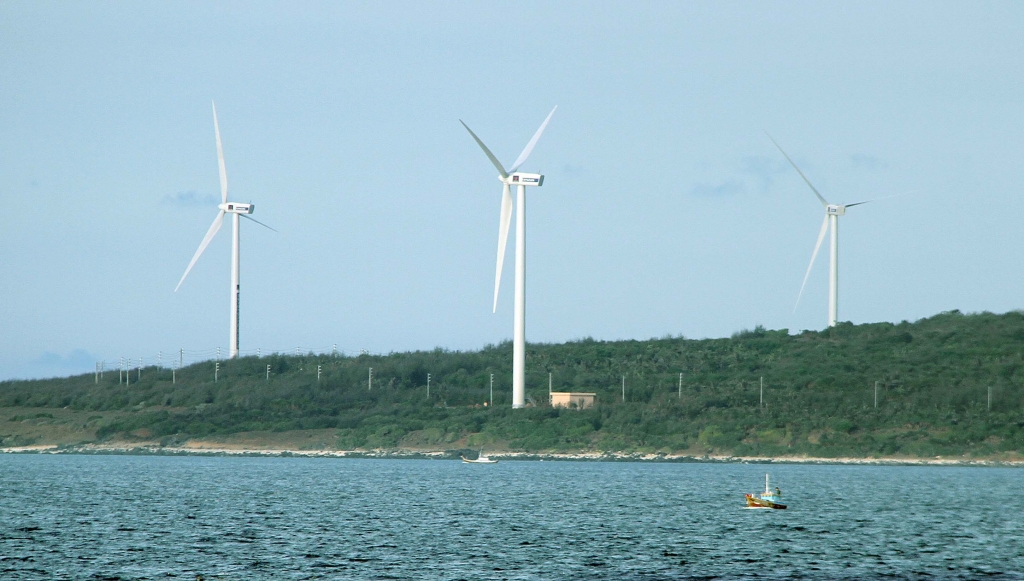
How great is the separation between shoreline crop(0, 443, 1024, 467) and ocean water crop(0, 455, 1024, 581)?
29.8 feet

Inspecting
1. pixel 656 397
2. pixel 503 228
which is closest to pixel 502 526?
pixel 503 228

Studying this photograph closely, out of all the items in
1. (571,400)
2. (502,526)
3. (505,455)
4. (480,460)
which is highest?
(571,400)

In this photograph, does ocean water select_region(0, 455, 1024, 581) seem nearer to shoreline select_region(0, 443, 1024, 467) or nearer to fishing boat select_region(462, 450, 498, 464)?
shoreline select_region(0, 443, 1024, 467)

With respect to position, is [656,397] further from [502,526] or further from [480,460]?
[502,526]

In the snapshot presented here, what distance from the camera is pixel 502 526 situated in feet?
238

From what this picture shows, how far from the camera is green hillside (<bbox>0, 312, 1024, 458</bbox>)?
144 metres

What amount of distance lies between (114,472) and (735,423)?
6849cm

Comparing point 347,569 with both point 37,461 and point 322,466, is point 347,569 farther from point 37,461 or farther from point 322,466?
point 37,461

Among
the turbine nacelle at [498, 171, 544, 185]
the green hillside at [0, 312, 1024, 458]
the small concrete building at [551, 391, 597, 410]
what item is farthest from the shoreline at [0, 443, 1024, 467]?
the turbine nacelle at [498, 171, 544, 185]

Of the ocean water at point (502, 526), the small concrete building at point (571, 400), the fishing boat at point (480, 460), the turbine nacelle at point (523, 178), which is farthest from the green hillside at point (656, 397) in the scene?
the turbine nacelle at point (523, 178)

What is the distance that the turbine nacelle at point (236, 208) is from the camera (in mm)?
165375

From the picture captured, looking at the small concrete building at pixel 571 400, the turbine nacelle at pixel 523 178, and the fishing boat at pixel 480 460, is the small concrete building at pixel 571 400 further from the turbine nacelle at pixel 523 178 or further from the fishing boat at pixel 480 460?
the turbine nacelle at pixel 523 178

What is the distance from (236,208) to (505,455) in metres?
50.3

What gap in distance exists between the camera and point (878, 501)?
93.1 m
